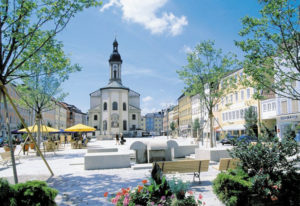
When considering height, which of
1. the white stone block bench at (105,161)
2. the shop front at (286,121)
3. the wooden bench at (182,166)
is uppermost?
the shop front at (286,121)

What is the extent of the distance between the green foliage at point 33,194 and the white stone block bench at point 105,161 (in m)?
7.52

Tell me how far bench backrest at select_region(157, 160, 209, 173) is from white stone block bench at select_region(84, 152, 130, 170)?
14.9ft

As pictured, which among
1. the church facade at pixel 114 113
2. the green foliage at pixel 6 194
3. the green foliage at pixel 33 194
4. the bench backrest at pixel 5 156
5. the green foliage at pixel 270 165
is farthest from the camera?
the church facade at pixel 114 113

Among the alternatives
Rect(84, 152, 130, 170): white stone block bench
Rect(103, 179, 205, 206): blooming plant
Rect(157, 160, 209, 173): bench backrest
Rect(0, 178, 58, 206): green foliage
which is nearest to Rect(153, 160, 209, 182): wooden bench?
Rect(157, 160, 209, 173): bench backrest

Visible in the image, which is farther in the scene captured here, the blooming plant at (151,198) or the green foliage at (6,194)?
the blooming plant at (151,198)

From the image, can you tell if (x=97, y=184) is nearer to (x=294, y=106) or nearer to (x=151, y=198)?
(x=151, y=198)

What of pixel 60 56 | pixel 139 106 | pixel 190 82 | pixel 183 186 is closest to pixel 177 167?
pixel 183 186

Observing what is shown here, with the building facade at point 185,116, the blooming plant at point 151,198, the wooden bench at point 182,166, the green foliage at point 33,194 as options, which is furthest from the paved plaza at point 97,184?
the building facade at point 185,116

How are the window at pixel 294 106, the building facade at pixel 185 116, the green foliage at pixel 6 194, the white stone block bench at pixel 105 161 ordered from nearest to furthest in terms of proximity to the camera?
1. the green foliage at pixel 6 194
2. the white stone block bench at pixel 105 161
3. the window at pixel 294 106
4. the building facade at pixel 185 116

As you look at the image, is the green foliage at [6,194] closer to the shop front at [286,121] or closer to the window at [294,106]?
the shop front at [286,121]

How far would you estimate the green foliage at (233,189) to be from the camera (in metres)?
5.39

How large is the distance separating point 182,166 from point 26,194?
5113 mm

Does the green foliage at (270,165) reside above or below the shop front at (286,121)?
below

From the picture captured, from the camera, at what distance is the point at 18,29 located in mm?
9461
